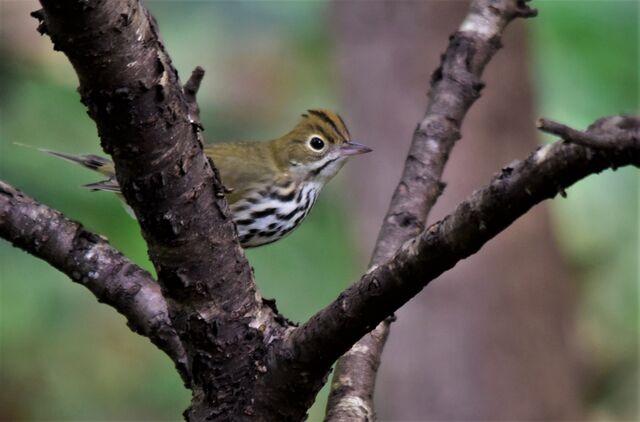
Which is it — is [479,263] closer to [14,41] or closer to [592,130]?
[14,41]

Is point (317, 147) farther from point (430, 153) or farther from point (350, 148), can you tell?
point (430, 153)

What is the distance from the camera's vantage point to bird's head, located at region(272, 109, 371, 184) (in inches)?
138

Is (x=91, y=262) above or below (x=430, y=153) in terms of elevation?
below

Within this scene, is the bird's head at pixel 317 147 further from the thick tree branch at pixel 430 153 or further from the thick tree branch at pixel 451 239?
the thick tree branch at pixel 451 239

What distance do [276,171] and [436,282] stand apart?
4.55 ft

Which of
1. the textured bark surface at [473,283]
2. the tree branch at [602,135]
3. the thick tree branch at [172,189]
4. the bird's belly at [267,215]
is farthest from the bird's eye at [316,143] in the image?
the tree branch at [602,135]

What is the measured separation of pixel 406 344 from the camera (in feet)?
15.4

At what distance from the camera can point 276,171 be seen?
3.46m

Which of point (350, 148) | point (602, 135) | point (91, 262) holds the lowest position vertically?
point (602, 135)

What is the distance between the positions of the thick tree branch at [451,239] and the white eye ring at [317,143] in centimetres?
213

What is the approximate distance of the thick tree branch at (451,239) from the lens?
104 centimetres

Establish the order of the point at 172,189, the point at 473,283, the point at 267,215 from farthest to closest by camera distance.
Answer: the point at 473,283 → the point at 267,215 → the point at 172,189

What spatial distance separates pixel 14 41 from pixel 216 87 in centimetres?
203

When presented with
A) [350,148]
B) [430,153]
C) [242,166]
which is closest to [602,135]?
[430,153]
